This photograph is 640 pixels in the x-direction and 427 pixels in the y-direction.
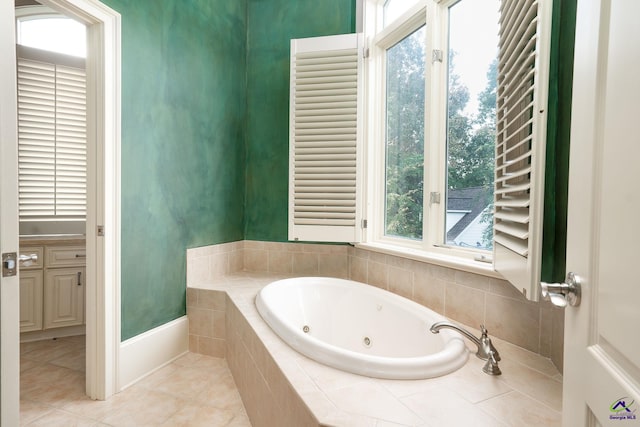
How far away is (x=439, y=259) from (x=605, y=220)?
4.21 feet

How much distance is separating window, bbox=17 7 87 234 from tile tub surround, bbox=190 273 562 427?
2.45 meters

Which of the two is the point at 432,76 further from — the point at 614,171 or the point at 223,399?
the point at 223,399

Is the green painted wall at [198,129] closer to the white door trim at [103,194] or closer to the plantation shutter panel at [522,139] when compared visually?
the white door trim at [103,194]

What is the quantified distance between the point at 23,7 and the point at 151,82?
1.88 metres

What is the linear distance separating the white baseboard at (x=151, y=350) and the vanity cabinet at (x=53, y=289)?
1108mm

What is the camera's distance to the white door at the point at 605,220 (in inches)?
19.4

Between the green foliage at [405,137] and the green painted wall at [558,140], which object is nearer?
the green painted wall at [558,140]

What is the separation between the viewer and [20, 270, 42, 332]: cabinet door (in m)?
2.60

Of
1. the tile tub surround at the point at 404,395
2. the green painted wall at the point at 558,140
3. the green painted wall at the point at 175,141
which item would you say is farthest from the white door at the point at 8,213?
the green painted wall at the point at 558,140

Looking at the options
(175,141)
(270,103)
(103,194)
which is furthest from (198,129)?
(103,194)

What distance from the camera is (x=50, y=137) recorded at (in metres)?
2.81

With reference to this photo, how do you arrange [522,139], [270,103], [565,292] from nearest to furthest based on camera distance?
[565,292] → [522,139] → [270,103]

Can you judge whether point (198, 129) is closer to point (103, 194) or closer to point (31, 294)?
point (103, 194)

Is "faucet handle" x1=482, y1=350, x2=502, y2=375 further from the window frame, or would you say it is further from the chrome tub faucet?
the window frame
